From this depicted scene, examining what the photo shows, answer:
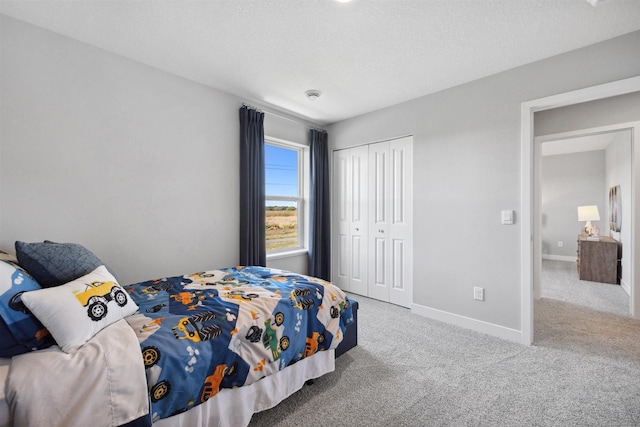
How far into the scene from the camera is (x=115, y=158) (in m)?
2.47

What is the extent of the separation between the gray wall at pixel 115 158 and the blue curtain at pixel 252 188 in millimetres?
106

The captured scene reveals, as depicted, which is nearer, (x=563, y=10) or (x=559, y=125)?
(x=563, y=10)

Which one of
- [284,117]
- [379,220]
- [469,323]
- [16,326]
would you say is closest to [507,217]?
[469,323]

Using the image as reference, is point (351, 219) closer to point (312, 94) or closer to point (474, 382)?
point (312, 94)

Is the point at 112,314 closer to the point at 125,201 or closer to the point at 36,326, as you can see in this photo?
the point at 36,326

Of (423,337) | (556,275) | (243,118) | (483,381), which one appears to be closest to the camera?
(483,381)

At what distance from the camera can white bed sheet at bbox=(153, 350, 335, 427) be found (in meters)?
1.38

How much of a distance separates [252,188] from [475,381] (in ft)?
9.11

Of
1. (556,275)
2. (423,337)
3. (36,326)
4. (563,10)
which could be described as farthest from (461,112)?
(556,275)

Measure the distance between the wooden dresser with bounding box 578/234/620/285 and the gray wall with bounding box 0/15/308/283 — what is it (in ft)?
18.7

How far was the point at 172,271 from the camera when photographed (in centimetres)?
284

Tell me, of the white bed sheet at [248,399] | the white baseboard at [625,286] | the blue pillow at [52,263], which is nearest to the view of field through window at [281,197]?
the white bed sheet at [248,399]

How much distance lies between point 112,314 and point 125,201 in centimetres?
146

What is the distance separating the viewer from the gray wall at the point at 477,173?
2.49 metres
